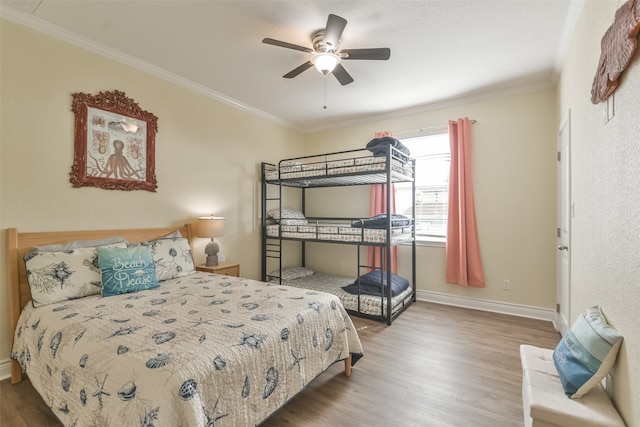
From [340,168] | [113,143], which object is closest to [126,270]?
[113,143]

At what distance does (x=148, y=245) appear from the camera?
107 inches

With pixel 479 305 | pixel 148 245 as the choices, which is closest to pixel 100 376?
pixel 148 245

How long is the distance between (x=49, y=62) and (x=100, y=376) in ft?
8.48

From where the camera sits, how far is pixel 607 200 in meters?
1.44

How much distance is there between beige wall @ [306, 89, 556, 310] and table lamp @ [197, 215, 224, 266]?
9.41 feet

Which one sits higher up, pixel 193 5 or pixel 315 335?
pixel 193 5

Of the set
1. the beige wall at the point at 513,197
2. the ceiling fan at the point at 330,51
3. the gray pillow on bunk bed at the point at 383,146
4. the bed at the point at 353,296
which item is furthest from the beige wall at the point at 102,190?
the beige wall at the point at 513,197

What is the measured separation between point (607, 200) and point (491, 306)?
2604 mm

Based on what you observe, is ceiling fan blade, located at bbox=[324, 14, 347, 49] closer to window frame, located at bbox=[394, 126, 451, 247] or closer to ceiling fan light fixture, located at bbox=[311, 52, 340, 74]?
ceiling fan light fixture, located at bbox=[311, 52, 340, 74]

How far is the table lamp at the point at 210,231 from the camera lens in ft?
10.6

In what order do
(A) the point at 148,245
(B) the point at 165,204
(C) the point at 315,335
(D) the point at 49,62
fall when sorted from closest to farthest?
(C) the point at 315,335 < (D) the point at 49,62 < (A) the point at 148,245 < (B) the point at 165,204

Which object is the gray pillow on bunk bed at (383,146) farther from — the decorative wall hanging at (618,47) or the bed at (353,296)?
the decorative wall hanging at (618,47)

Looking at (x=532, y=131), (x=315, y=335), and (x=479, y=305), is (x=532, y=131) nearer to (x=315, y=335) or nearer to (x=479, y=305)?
(x=479, y=305)

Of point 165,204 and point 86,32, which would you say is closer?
point 86,32
